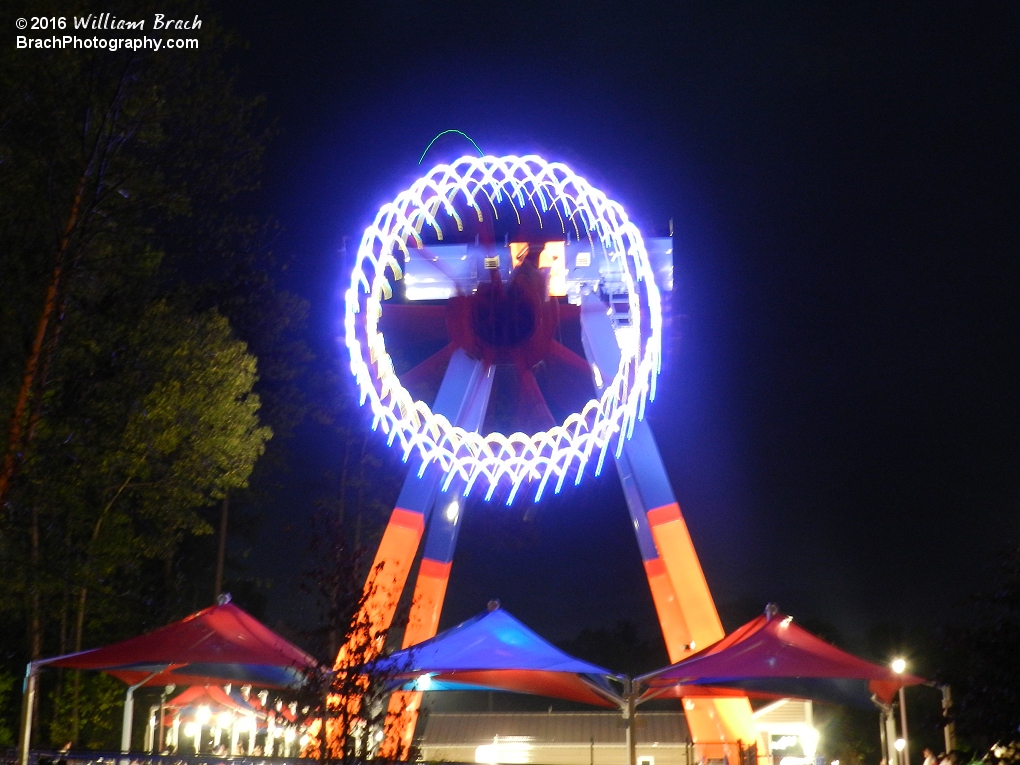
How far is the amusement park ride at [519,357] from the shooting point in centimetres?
1647

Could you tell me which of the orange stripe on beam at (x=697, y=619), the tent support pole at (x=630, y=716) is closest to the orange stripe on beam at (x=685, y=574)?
the orange stripe on beam at (x=697, y=619)

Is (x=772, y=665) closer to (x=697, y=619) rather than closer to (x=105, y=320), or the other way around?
(x=697, y=619)

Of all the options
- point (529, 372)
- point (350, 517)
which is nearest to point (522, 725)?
point (350, 517)

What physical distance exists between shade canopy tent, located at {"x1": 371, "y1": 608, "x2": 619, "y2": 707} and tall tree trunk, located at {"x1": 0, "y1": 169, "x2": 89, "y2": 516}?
4483 mm

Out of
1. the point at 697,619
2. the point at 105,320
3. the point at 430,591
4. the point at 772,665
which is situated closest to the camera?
the point at 772,665

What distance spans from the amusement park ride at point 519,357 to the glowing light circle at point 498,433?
0.08 ft

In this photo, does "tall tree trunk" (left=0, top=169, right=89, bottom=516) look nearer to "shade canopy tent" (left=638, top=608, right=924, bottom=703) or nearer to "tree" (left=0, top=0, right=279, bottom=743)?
"tree" (left=0, top=0, right=279, bottom=743)

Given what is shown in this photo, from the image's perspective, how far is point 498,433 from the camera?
1669cm

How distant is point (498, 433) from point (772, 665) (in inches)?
218

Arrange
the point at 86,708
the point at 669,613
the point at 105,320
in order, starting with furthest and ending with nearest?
the point at 86,708 < the point at 669,613 < the point at 105,320

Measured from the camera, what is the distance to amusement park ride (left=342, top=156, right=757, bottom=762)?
1647 cm

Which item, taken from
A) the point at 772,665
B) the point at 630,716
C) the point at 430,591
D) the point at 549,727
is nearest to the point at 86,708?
the point at 430,591

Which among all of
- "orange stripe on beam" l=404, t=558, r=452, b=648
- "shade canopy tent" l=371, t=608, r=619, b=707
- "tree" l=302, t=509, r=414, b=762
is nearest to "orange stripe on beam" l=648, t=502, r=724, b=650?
"orange stripe on beam" l=404, t=558, r=452, b=648

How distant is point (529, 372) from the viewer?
728 inches
